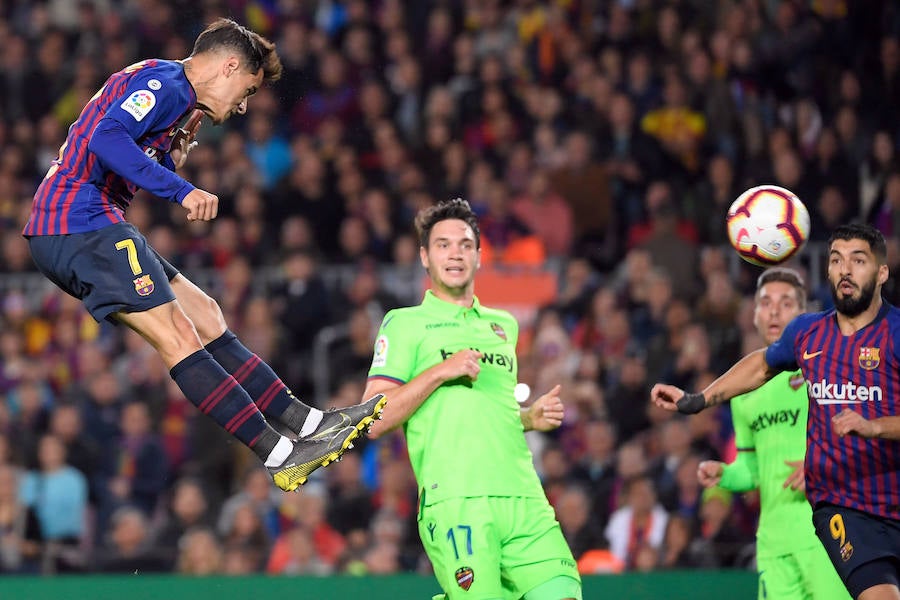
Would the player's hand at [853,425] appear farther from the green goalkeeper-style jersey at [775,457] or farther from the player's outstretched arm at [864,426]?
the green goalkeeper-style jersey at [775,457]

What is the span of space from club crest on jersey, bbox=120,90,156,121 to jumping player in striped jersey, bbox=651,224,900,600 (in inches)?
97.1

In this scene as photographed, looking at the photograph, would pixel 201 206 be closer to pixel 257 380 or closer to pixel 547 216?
pixel 257 380

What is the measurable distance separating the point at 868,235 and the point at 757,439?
4.91ft

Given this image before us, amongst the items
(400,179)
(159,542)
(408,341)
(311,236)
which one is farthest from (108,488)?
(408,341)

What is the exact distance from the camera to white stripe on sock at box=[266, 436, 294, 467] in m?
5.66

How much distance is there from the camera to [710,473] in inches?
281

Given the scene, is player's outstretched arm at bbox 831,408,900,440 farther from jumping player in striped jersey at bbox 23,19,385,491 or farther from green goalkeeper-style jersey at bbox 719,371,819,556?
jumping player in striped jersey at bbox 23,19,385,491

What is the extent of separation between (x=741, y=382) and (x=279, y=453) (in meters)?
2.09

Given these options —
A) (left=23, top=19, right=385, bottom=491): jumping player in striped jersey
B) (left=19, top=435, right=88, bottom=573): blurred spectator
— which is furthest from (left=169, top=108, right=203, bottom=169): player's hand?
(left=19, top=435, right=88, bottom=573): blurred spectator

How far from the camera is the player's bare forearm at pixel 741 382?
639cm

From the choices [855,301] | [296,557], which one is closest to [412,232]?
[296,557]

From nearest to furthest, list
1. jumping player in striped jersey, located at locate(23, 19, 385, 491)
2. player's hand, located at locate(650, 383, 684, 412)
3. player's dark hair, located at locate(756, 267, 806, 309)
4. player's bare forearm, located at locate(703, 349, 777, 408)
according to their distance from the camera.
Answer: jumping player in striped jersey, located at locate(23, 19, 385, 491) → player's hand, located at locate(650, 383, 684, 412) → player's bare forearm, located at locate(703, 349, 777, 408) → player's dark hair, located at locate(756, 267, 806, 309)

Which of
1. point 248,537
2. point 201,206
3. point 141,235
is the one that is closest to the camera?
point 201,206

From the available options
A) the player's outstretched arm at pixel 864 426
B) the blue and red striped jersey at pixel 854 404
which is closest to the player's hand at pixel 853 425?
the player's outstretched arm at pixel 864 426
